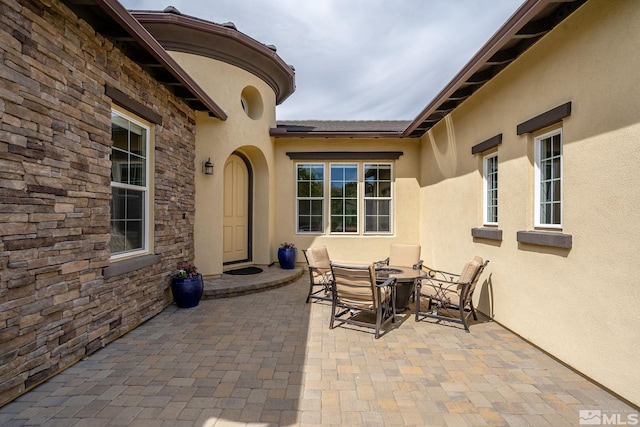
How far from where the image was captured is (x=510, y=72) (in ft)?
14.7

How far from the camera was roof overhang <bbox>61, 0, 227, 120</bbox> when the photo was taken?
322 cm

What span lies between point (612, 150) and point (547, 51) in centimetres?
161

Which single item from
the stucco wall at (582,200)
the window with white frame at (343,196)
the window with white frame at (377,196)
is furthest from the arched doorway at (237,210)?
the stucco wall at (582,200)

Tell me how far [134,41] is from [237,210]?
465 cm

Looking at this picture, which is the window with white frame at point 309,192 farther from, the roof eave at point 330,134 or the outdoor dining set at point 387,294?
the outdoor dining set at point 387,294

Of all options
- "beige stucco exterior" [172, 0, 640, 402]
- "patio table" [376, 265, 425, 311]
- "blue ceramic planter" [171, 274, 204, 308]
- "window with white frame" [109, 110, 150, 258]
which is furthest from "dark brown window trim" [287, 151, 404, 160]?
"blue ceramic planter" [171, 274, 204, 308]

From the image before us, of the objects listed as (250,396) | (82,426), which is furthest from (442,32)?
(82,426)

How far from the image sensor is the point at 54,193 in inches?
121

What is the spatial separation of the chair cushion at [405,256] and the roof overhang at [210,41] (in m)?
5.58

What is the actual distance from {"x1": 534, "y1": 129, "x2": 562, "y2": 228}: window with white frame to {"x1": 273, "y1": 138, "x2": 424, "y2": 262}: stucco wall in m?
4.82

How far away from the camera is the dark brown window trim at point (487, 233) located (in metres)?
4.78

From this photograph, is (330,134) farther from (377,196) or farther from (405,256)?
(405,256)

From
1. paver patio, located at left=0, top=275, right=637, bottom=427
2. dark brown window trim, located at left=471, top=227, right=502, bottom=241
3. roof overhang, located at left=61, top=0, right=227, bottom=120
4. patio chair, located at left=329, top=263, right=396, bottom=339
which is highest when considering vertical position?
roof overhang, located at left=61, top=0, right=227, bottom=120

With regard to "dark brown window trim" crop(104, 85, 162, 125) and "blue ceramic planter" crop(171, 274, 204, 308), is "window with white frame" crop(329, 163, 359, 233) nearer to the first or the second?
"blue ceramic planter" crop(171, 274, 204, 308)
